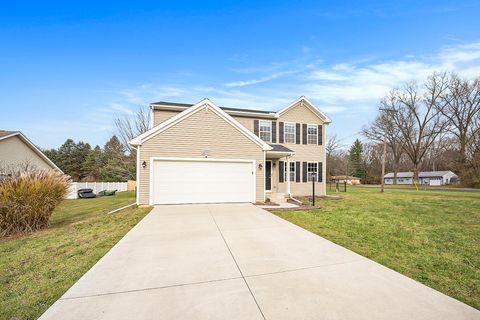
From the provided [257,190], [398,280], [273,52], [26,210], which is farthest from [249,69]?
[398,280]

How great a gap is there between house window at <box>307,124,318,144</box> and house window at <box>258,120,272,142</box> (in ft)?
10.2

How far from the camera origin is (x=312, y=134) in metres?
17.2

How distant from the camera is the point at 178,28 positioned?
13.2 meters

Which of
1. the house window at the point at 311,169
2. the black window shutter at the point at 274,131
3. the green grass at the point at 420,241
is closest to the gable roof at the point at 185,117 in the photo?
the black window shutter at the point at 274,131

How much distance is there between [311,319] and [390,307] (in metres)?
1.00

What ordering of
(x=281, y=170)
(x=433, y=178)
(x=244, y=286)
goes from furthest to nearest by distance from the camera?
1. (x=433, y=178)
2. (x=281, y=170)
3. (x=244, y=286)

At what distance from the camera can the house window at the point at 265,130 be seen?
16.0 metres

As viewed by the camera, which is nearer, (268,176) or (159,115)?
(159,115)

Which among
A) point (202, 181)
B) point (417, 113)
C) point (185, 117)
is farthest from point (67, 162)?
point (417, 113)

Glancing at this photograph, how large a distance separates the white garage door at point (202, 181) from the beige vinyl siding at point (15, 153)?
11.4 meters

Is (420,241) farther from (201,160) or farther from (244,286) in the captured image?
(201,160)

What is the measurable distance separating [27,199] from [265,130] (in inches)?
501

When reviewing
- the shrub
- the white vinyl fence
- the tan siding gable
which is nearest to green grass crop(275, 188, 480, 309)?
the shrub

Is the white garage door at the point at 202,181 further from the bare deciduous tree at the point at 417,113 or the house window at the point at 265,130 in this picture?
the bare deciduous tree at the point at 417,113
